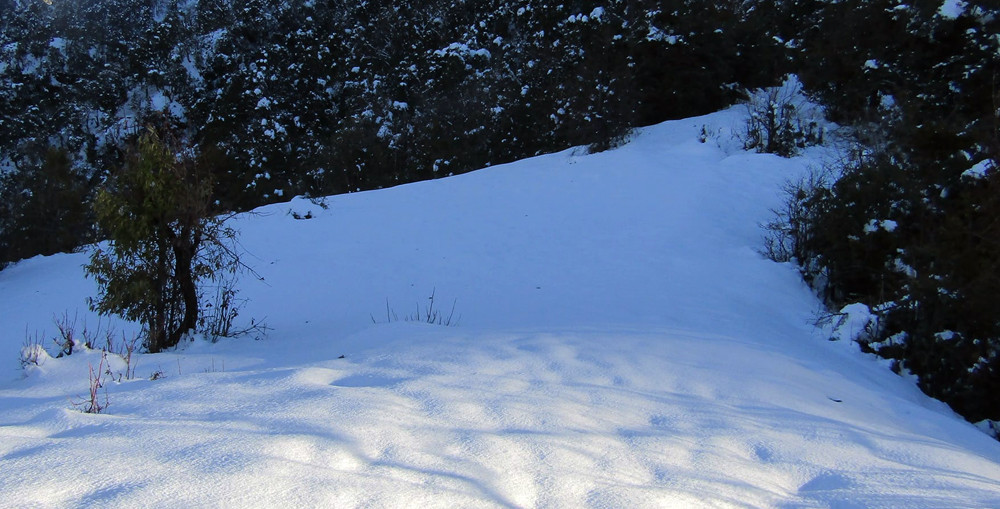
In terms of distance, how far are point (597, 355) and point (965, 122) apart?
15.5ft

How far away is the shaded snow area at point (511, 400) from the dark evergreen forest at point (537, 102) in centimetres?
82

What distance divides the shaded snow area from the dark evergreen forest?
2.69 ft

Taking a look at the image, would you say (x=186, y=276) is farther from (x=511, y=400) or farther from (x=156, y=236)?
(x=511, y=400)

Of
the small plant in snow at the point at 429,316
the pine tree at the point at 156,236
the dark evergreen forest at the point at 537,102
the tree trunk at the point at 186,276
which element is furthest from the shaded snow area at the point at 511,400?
the dark evergreen forest at the point at 537,102

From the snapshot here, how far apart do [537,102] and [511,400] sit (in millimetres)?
20033

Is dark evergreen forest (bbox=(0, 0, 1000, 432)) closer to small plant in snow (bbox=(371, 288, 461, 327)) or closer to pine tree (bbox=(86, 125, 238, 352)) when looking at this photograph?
pine tree (bbox=(86, 125, 238, 352))

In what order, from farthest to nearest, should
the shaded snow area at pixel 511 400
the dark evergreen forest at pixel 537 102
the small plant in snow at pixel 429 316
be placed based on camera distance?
the small plant in snow at pixel 429 316 < the dark evergreen forest at pixel 537 102 < the shaded snow area at pixel 511 400

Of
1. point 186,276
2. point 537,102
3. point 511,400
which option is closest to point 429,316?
point 186,276

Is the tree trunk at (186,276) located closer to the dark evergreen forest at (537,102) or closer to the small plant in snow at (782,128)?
the dark evergreen forest at (537,102)

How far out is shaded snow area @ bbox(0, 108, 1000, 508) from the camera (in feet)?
7.29

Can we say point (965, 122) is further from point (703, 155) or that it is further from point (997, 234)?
point (703, 155)

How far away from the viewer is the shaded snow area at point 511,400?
87.5 inches

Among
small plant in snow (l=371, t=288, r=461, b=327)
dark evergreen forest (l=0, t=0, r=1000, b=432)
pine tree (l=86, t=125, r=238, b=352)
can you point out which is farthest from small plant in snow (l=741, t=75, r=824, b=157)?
pine tree (l=86, t=125, r=238, b=352)

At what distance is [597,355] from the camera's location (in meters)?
4.45
